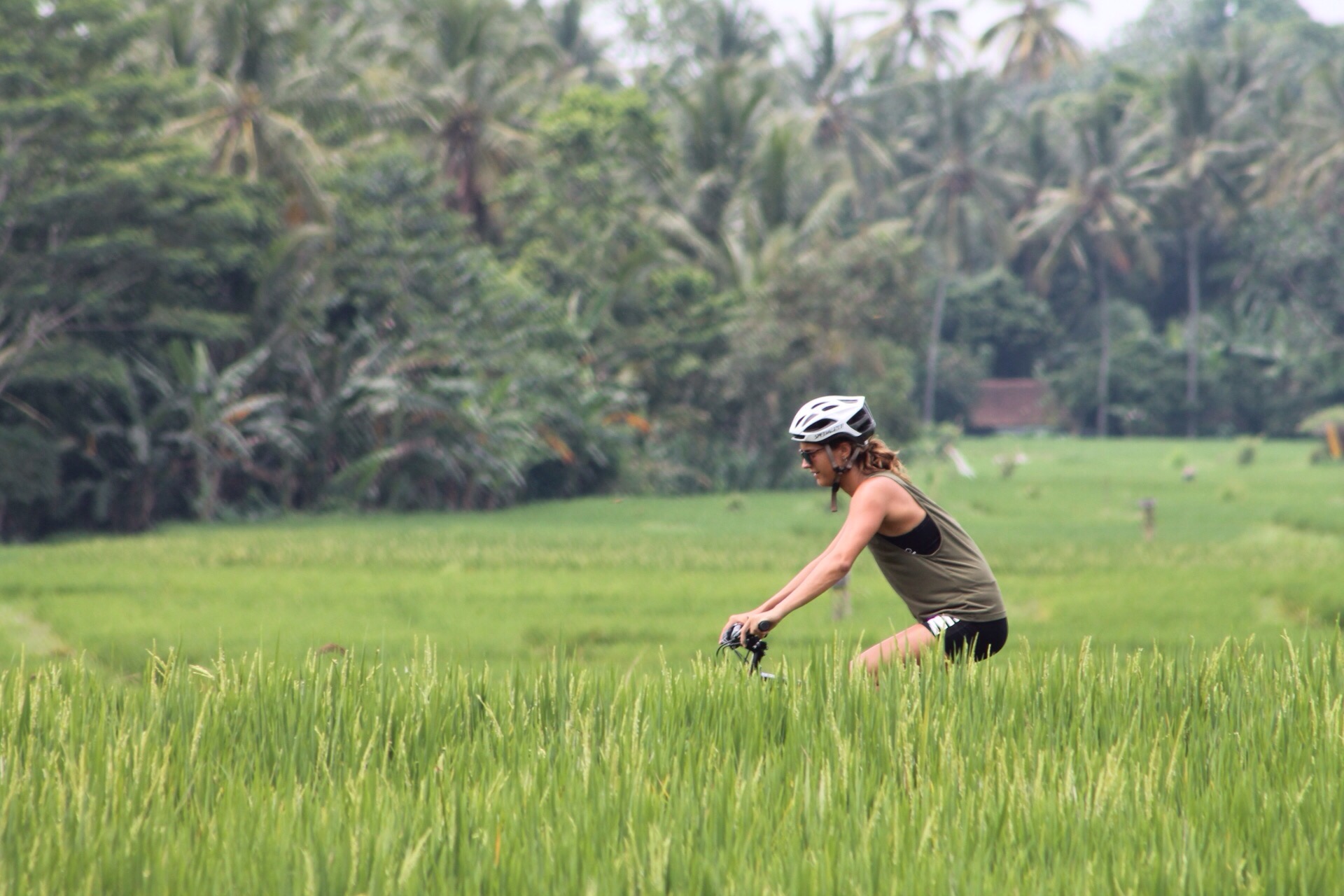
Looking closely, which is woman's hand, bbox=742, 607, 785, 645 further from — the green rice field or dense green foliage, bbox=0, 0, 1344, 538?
dense green foliage, bbox=0, 0, 1344, 538

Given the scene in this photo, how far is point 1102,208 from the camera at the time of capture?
43.0m

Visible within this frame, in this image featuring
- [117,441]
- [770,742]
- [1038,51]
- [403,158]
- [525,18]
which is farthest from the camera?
[1038,51]

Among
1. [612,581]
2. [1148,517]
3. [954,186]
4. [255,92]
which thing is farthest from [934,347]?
[612,581]

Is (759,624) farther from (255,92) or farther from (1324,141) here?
(1324,141)

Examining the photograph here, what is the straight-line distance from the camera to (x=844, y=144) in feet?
136

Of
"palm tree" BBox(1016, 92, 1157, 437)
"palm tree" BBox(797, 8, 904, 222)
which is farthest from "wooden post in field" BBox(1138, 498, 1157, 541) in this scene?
"palm tree" BBox(1016, 92, 1157, 437)

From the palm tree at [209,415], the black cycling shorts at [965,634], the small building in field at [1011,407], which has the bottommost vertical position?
the black cycling shorts at [965,634]

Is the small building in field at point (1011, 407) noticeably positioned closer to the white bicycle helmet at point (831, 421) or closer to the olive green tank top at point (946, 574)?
the olive green tank top at point (946, 574)

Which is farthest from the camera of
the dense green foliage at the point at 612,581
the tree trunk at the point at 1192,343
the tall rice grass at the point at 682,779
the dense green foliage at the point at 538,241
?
the tree trunk at the point at 1192,343

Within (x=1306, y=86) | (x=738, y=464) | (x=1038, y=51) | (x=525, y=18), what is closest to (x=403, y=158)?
(x=738, y=464)

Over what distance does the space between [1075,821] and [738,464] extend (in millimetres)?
23093

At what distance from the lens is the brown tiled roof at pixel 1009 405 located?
48.7 meters

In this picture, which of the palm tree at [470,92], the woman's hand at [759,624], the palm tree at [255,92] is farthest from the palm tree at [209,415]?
the woman's hand at [759,624]

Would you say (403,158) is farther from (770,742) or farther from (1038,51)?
(1038,51)
